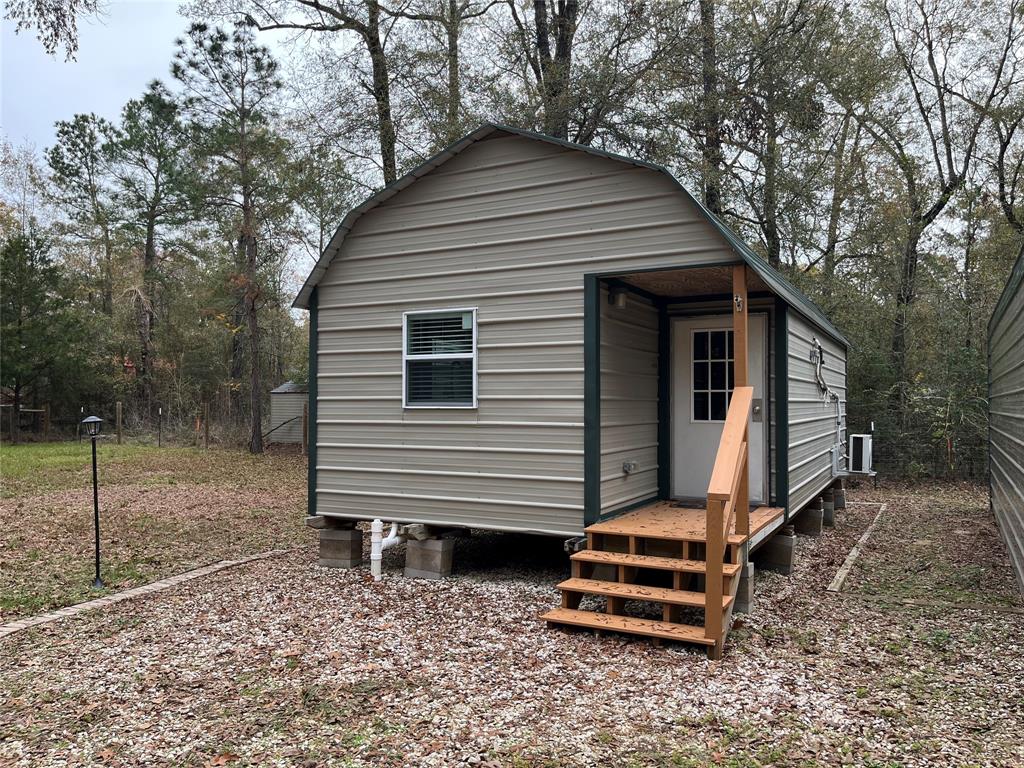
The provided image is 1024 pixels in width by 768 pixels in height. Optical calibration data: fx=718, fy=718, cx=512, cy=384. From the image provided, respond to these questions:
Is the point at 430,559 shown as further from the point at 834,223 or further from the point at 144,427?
the point at 144,427

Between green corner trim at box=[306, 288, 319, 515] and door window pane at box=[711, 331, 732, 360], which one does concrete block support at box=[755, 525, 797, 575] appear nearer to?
door window pane at box=[711, 331, 732, 360]

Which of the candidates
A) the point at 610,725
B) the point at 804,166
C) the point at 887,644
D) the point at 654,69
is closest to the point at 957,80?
the point at 804,166

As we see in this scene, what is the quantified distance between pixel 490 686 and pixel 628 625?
1121 millimetres

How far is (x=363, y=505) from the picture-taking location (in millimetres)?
6660

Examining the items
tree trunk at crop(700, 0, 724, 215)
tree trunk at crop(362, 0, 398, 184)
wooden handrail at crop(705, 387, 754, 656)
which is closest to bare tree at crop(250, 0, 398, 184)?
tree trunk at crop(362, 0, 398, 184)

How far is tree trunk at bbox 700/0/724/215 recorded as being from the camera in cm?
1302

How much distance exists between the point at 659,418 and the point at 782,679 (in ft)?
11.2

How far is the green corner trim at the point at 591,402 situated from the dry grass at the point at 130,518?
4.03 metres

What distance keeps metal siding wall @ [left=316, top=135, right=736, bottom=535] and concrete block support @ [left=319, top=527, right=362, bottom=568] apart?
230mm

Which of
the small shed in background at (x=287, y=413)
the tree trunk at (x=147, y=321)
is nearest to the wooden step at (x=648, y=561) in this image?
the small shed in background at (x=287, y=413)

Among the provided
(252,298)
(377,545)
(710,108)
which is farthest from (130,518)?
(710,108)

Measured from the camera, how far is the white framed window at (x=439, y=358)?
20.4 feet

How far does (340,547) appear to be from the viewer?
22.3ft

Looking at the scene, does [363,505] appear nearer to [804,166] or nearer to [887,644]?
[887,644]
